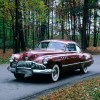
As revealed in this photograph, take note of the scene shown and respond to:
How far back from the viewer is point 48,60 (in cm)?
1307

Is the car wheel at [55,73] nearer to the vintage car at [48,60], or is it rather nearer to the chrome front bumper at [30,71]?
the vintage car at [48,60]

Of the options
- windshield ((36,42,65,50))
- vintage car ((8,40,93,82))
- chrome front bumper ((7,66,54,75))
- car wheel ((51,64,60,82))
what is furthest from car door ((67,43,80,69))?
chrome front bumper ((7,66,54,75))

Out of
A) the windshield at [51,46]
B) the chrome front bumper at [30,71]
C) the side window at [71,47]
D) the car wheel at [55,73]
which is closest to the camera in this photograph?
the chrome front bumper at [30,71]

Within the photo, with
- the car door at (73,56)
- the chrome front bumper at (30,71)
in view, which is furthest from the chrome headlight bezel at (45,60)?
the car door at (73,56)

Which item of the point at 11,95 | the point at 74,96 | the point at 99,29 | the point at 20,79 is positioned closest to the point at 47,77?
the point at 20,79

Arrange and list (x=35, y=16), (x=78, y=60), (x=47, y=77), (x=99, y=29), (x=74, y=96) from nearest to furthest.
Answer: (x=74, y=96) < (x=47, y=77) < (x=78, y=60) < (x=35, y=16) < (x=99, y=29)

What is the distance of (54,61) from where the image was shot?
13414 millimetres

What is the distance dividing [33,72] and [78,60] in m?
3.39

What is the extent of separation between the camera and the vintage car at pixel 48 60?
42.6 ft

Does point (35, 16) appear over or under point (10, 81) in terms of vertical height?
over

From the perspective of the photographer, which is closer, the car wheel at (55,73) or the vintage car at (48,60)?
the vintage car at (48,60)

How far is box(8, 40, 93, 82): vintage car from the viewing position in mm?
12984

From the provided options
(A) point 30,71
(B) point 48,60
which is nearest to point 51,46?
(B) point 48,60

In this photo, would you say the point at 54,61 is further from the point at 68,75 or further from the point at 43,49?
the point at 68,75
